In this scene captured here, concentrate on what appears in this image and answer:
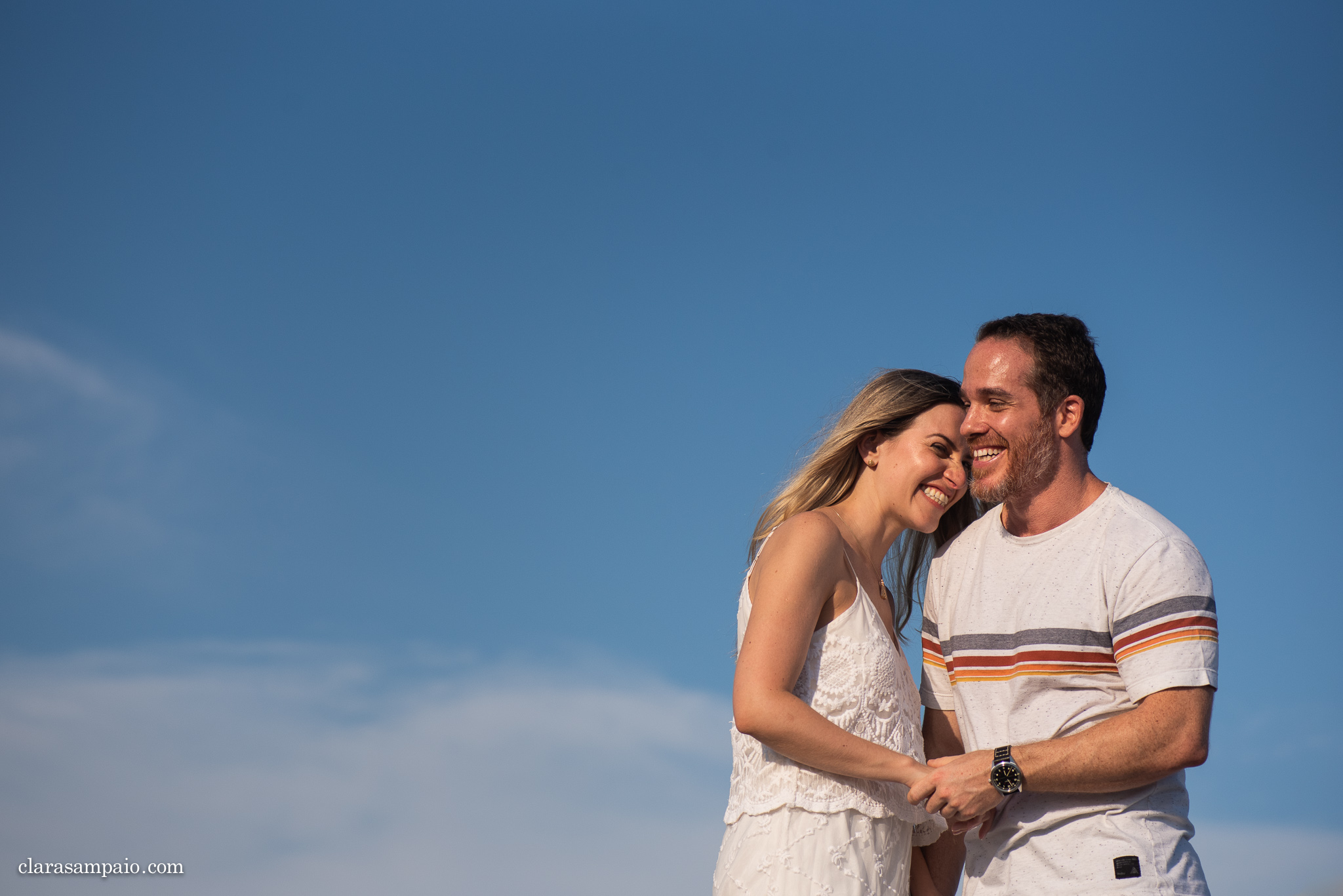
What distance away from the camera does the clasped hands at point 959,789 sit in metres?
4.26

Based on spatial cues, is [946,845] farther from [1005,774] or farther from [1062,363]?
[1062,363]

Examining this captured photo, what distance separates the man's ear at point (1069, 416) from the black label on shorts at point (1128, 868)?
164 centimetres

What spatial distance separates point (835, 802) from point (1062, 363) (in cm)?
201

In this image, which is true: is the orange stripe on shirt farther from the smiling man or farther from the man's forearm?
the man's forearm

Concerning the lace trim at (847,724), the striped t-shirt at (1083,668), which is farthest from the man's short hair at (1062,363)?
the lace trim at (847,724)

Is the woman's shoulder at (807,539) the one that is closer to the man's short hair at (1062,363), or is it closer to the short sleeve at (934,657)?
the short sleeve at (934,657)

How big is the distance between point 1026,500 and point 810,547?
91 centimetres

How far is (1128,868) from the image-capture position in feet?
13.3

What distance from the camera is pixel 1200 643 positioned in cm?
406

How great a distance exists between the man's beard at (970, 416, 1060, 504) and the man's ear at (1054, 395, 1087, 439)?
0.15 feet

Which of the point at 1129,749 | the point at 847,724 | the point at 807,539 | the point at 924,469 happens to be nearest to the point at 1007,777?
the point at 1129,749

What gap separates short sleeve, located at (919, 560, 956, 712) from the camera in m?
5.07

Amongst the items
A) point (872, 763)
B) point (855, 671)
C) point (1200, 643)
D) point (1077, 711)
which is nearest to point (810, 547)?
point (855, 671)

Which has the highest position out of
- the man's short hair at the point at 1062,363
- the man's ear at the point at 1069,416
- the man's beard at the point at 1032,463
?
the man's short hair at the point at 1062,363
